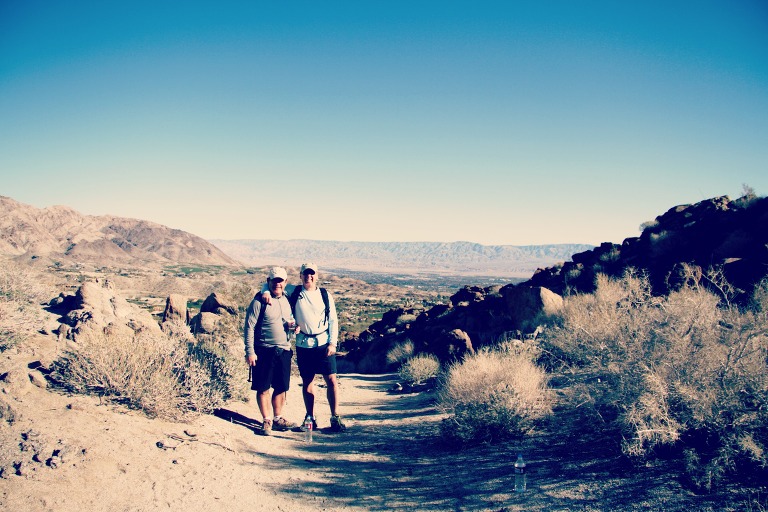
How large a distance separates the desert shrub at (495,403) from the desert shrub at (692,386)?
0.78 metres

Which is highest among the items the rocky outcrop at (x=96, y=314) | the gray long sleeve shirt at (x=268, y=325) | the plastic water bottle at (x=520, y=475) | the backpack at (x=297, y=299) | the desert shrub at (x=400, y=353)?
the backpack at (x=297, y=299)

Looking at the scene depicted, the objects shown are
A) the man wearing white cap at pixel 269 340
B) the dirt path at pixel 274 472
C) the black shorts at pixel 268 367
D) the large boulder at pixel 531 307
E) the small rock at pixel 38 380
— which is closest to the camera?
the dirt path at pixel 274 472

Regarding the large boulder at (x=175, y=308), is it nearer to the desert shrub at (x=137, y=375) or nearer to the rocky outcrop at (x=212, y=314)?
the rocky outcrop at (x=212, y=314)

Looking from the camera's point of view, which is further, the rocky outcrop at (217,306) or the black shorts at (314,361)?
the rocky outcrop at (217,306)

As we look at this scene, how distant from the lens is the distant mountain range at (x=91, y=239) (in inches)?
3469

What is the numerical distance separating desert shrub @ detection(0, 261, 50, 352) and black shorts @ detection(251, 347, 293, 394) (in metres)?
3.56

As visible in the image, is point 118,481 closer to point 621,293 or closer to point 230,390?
point 230,390

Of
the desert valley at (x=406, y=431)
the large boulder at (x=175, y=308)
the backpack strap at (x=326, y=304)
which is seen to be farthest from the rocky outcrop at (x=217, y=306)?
the backpack strap at (x=326, y=304)

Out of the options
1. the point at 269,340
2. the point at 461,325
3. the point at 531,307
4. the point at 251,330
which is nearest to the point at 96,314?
the point at 251,330

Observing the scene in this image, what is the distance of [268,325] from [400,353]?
34.5ft

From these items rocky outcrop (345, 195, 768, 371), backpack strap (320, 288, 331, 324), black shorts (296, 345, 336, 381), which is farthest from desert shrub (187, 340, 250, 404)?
rocky outcrop (345, 195, 768, 371)

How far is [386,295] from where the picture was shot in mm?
69812

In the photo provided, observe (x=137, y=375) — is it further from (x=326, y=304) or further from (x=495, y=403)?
(x=495, y=403)

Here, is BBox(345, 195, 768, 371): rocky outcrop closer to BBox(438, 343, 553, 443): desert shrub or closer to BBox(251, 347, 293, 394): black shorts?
BBox(438, 343, 553, 443): desert shrub
